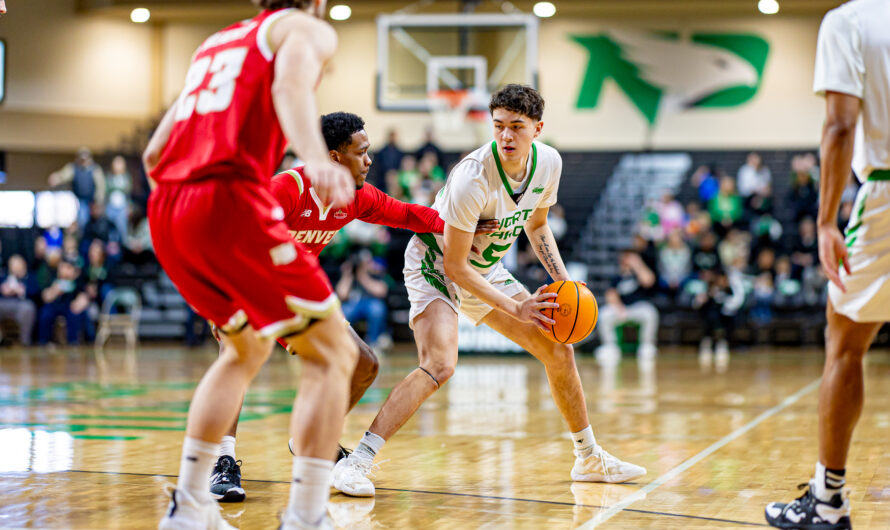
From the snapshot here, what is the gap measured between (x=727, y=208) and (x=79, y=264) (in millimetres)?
10565

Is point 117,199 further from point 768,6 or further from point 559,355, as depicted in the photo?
point 559,355

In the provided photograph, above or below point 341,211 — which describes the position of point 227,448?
below

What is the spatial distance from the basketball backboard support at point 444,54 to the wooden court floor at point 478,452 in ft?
28.0

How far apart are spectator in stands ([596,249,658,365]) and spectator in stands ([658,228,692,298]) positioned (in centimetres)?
49

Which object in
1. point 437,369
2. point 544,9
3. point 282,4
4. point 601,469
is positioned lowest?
point 601,469

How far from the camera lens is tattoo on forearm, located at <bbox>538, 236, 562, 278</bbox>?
198 inches

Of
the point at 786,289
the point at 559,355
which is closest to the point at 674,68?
the point at 786,289

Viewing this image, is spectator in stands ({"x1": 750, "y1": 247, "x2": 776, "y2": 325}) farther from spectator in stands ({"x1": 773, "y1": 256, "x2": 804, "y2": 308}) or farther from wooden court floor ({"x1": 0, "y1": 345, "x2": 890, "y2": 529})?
wooden court floor ({"x1": 0, "y1": 345, "x2": 890, "y2": 529})

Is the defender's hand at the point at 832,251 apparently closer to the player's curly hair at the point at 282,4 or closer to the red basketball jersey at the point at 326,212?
the player's curly hair at the point at 282,4

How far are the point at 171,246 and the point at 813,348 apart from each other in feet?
47.2

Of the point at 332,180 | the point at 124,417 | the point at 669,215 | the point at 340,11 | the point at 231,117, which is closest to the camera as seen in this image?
the point at 332,180

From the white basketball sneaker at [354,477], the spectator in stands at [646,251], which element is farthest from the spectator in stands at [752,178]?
the white basketball sneaker at [354,477]

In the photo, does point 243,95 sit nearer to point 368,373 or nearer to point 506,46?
point 368,373

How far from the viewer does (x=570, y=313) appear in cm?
446
